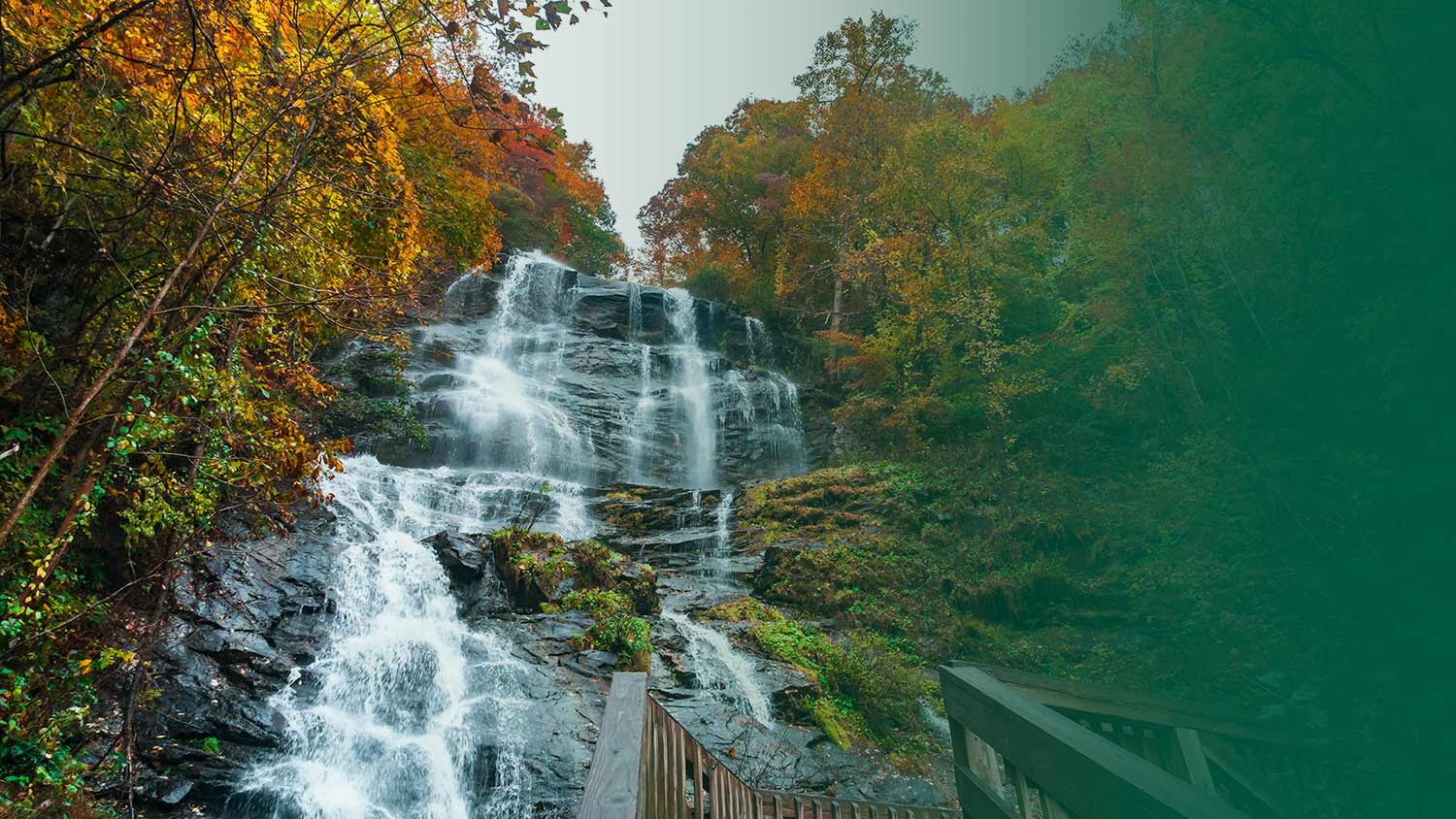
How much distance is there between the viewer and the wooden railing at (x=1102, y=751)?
137 centimetres

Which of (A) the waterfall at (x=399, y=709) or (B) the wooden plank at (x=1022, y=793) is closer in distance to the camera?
(B) the wooden plank at (x=1022, y=793)

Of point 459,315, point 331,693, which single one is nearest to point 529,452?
point 459,315

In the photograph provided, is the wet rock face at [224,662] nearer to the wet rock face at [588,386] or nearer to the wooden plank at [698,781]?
the wooden plank at [698,781]

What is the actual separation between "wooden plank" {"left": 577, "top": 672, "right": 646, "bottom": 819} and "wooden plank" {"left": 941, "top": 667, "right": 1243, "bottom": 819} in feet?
3.52

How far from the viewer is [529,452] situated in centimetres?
1476

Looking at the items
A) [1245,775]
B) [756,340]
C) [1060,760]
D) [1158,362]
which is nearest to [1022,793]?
[1060,760]

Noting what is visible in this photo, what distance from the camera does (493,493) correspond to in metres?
11.5

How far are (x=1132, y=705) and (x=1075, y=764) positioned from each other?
44.3 inches

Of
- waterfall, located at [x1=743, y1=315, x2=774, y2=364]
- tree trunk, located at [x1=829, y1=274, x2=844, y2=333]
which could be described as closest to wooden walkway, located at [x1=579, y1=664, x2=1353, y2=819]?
tree trunk, located at [x1=829, y1=274, x2=844, y2=333]

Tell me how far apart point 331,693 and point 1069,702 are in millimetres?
6286

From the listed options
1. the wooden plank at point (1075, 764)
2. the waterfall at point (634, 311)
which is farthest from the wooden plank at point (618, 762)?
the waterfall at point (634, 311)

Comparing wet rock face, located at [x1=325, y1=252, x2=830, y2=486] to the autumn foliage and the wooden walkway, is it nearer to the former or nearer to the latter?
the autumn foliage

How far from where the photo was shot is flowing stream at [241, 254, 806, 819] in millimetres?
5090

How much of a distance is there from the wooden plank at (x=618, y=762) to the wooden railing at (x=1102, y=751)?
1.08 meters
